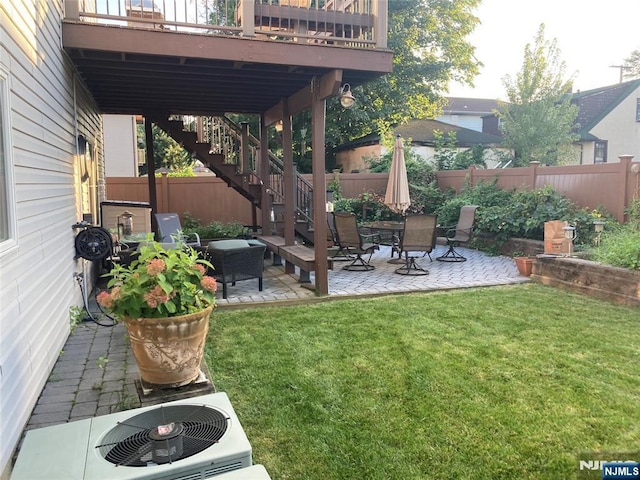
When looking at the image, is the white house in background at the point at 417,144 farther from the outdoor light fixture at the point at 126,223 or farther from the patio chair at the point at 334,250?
the outdoor light fixture at the point at 126,223

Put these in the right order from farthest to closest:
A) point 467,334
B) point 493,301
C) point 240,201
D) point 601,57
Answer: point 601,57 < point 240,201 < point 493,301 < point 467,334

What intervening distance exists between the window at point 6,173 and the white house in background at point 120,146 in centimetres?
1288

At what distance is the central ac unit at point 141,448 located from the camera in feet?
5.29

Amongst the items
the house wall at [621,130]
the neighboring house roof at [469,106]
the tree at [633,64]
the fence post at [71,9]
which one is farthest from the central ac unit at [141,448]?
the tree at [633,64]

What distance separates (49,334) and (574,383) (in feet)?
12.0

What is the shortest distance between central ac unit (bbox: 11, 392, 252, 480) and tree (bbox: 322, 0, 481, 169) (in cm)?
1310

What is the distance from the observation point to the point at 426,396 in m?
3.02

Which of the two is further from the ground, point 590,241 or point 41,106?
point 41,106

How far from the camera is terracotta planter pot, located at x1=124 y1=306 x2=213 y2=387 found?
8.89 feet

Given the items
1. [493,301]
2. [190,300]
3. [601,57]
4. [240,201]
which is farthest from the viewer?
[601,57]

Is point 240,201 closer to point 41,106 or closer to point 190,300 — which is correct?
point 41,106

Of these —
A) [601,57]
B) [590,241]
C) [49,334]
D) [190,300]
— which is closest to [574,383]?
[190,300]

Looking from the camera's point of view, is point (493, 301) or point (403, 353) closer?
point (403, 353)

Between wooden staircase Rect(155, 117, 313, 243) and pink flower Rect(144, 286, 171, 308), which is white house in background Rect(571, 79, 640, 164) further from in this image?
pink flower Rect(144, 286, 171, 308)
